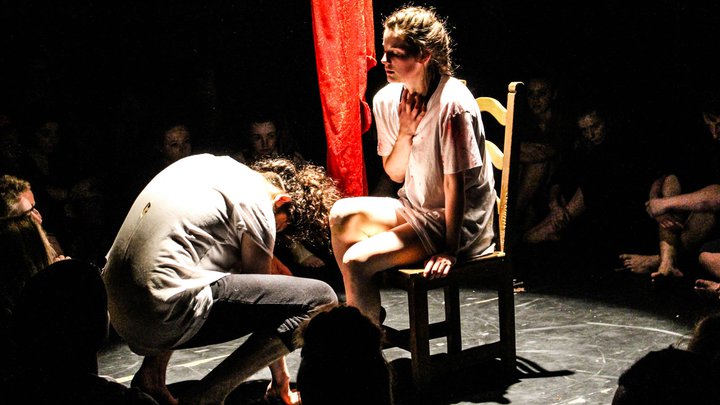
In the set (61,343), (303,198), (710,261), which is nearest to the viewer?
(61,343)

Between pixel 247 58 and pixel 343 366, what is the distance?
189 inches

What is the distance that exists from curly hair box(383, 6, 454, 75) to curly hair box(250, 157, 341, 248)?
22.6 inches

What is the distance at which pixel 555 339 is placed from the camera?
11.3ft

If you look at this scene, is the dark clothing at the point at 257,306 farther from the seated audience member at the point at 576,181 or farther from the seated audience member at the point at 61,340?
the seated audience member at the point at 576,181

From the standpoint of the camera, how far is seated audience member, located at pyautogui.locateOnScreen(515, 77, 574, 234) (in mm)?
5277

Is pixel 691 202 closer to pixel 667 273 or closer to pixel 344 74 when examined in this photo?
pixel 667 273

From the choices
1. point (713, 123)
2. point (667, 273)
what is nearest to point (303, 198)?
point (667, 273)

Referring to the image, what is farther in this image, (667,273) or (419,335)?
(667,273)

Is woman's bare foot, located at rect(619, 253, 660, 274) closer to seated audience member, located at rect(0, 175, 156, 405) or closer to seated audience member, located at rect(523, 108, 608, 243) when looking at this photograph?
seated audience member, located at rect(523, 108, 608, 243)

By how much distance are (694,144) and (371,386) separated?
3.58 metres

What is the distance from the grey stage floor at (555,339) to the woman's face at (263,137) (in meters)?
1.41

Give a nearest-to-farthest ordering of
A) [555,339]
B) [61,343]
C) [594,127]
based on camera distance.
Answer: [61,343]
[555,339]
[594,127]

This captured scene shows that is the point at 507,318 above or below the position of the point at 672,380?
below

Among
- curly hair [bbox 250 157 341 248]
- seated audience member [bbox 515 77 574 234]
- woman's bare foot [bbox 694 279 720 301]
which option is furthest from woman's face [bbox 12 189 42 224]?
seated audience member [bbox 515 77 574 234]
